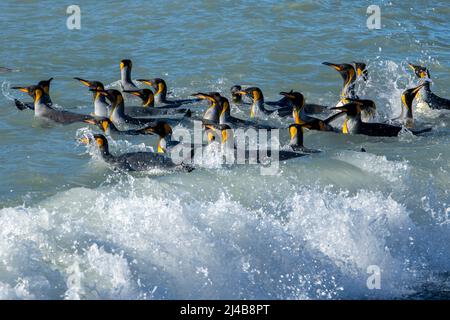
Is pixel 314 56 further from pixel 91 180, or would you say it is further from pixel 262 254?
pixel 262 254

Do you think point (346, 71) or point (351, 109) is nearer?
point (351, 109)

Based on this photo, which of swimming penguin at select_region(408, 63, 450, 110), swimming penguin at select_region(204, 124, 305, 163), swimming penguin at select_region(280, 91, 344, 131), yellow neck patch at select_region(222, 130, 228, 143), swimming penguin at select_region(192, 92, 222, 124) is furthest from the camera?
swimming penguin at select_region(408, 63, 450, 110)

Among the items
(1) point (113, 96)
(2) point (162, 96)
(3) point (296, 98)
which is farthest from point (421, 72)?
(1) point (113, 96)

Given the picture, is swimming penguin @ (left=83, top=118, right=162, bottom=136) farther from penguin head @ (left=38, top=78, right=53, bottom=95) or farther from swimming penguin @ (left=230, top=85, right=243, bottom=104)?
swimming penguin @ (left=230, top=85, right=243, bottom=104)

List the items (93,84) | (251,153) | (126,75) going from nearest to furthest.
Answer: (251,153) < (93,84) < (126,75)

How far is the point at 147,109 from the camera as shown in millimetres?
13930

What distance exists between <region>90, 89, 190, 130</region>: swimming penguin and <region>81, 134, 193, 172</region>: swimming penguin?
1844 mm

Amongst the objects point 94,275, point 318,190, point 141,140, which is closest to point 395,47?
point 141,140

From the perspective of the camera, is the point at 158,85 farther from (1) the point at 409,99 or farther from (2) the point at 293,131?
(1) the point at 409,99

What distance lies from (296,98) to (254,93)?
2.25 feet

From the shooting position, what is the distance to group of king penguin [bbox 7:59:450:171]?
39.7ft

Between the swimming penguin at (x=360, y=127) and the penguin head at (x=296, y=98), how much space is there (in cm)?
57

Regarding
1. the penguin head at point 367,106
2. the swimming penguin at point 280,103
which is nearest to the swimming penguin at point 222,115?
the swimming penguin at point 280,103

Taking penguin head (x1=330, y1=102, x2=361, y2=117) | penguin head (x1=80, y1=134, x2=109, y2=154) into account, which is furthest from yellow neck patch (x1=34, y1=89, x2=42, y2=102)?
penguin head (x1=330, y1=102, x2=361, y2=117)
